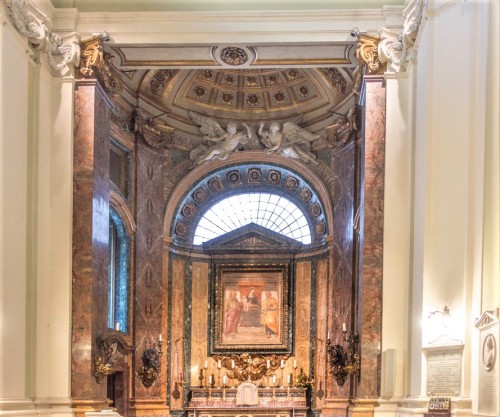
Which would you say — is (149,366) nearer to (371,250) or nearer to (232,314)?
(232,314)

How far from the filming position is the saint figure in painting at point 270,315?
24766 mm

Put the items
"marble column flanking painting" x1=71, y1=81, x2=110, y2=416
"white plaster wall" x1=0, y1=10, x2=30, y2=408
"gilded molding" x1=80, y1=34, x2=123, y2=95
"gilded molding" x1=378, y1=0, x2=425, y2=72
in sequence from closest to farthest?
"white plaster wall" x1=0, y1=10, x2=30, y2=408 → "gilded molding" x1=378, y1=0, x2=425, y2=72 → "marble column flanking painting" x1=71, y1=81, x2=110, y2=416 → "gilded molding" x1=80, y1=34, x2=123, y2=95

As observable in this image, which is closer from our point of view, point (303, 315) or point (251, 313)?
point (303, 315)

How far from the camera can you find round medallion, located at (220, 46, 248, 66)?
57.9 ft

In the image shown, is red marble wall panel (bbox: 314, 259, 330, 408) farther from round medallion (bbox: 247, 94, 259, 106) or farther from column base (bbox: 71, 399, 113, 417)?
column base (bbox: 71, 399, 113, 417)

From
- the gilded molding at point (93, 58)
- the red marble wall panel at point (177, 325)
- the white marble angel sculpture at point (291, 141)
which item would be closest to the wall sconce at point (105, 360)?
the gilded molding at point (93, 58)

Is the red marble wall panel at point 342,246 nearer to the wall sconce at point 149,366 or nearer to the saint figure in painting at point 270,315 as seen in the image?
the saint figure in painting at point 270,315

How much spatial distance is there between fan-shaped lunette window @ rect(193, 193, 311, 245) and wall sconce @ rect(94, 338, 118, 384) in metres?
9.09

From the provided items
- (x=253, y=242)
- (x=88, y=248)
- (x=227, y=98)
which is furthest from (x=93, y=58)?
(x=253, y=242)

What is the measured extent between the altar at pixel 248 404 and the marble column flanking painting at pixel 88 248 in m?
7.58

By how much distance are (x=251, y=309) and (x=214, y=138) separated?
4.66 m

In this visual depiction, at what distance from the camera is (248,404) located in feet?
76.8

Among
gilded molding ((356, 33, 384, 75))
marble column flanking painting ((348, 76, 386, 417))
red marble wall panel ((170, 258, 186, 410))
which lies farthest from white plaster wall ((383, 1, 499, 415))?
red marble wall panel ((170, 258, 186, 410))

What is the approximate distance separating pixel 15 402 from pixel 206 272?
38.0 ft
